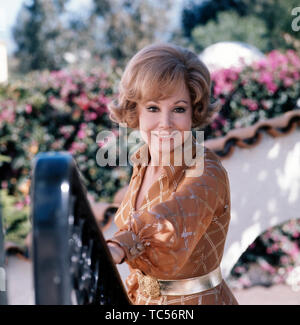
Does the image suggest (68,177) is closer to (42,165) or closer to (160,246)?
(42,165)

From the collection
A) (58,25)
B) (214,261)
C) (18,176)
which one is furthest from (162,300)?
(58,25)

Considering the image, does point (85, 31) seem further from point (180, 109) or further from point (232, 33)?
point (180, 109)

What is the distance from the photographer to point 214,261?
4.55 feet

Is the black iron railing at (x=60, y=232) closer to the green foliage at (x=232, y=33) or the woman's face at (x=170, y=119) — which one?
the woman's face at (x=170, y=119)

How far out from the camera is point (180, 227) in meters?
1.17

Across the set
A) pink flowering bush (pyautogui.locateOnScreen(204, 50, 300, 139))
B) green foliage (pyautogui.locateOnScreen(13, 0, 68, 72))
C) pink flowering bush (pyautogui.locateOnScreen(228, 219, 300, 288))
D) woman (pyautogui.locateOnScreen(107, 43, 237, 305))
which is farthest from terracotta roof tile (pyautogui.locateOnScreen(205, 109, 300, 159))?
green foliage (pyautogui.locateOnScreen(13, 0, 68, 72))

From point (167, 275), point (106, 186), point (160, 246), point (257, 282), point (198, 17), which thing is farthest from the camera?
point (198, 17)

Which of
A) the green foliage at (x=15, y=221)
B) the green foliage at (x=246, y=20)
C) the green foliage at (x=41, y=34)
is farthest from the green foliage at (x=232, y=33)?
the green foliage at (x=15, y=221)

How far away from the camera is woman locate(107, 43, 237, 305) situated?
3.84 ft

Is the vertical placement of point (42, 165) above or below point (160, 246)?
above

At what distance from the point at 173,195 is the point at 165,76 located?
39 cm

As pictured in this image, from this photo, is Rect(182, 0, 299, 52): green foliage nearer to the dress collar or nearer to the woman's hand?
the dress collar

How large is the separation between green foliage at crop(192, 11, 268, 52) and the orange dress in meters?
19.8

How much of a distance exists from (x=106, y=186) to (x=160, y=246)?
11.0 feet
